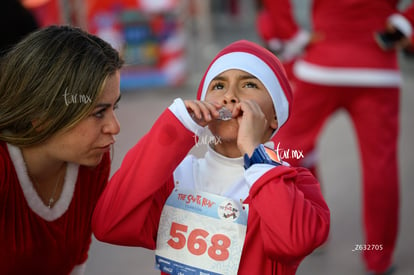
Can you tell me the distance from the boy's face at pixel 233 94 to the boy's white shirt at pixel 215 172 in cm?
7

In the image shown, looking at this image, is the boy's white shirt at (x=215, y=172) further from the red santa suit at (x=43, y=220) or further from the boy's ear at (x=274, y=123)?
the red santa suit at (x=43, y=220)

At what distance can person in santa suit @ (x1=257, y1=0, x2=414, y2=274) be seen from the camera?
128 inches

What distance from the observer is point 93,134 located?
1.84m

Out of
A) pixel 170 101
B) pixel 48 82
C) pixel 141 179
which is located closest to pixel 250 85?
pixel 141 179

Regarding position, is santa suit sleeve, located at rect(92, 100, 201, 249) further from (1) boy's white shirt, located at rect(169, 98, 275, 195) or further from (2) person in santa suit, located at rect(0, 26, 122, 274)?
(2) person in santa suit, located at rect(0, 26, 122, 274)

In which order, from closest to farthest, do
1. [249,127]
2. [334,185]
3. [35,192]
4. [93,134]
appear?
[249,127]
[93,134]
[35,192]
[334,185]

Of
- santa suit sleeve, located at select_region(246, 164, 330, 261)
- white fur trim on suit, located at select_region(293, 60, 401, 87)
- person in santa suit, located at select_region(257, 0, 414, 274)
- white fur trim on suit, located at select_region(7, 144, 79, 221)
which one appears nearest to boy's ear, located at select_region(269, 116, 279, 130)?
santa suit sleeve, located at select_region(246, 164, 330, 261)

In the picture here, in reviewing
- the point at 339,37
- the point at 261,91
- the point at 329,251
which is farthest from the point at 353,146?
the point at 261,91

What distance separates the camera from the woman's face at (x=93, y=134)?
184 centimetres

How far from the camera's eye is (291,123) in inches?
131

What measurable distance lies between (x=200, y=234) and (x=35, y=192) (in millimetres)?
578

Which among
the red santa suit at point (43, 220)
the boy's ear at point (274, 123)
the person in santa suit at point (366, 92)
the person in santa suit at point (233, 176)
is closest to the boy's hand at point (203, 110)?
the person in santa suit at point (233, 176)

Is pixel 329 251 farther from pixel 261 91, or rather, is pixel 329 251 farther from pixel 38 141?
pixel 38 141

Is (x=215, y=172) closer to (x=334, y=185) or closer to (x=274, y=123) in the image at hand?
(x=274, y=123)
